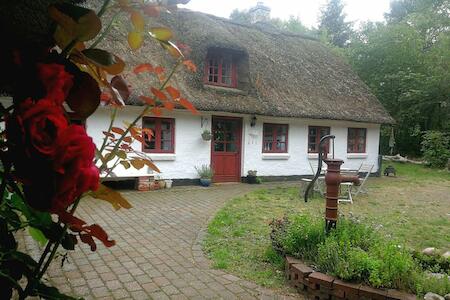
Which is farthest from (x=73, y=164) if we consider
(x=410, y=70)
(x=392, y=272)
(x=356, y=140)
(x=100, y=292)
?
(x=410, y=70)

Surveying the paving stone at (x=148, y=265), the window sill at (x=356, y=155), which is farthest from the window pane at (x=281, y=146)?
the paving stone at (x=148, y=265)

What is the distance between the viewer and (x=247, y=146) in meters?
12.4

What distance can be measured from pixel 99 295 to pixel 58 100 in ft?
11.1

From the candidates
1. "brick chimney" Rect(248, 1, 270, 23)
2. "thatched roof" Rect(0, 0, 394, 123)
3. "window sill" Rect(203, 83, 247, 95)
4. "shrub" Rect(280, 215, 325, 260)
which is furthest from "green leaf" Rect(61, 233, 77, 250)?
"brick chimney" Rect(248, 1, 270, 23)

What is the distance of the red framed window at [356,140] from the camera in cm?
1523

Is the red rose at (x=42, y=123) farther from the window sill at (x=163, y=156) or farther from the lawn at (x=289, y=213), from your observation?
the window sill at (x=163, y=156)

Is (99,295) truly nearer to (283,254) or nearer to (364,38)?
(283,254)

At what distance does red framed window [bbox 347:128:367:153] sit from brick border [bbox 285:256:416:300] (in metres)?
12.1

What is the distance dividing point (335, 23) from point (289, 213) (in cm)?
3612

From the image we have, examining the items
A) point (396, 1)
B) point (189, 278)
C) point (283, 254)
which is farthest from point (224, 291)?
point (396, 1)

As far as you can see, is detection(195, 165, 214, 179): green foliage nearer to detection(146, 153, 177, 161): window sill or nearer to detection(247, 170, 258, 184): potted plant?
detection(146, 153, 177, 161): window sill

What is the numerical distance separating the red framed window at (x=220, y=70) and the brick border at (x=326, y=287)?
8.97 m

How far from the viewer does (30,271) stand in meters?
0.93

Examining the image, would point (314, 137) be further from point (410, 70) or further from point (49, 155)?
point (49, 155)
